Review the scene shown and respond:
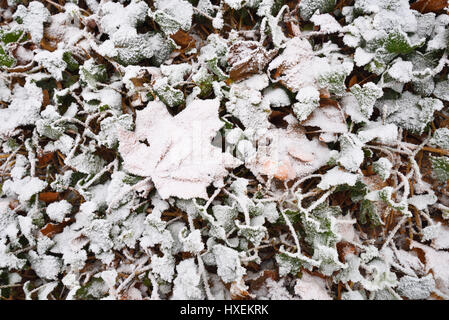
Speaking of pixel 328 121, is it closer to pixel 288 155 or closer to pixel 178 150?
pixel 288 155

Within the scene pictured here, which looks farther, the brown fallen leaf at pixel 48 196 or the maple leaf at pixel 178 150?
the brown fallen leaf at pixel 48 196

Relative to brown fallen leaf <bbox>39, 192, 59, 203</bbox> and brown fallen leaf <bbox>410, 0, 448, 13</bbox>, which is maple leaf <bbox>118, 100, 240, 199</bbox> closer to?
brown fallen leaf <bbox>39, 192, 59, 203</bbox>

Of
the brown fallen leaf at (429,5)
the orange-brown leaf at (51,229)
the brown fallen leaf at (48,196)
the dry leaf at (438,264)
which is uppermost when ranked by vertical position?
the brown fallen leaf at (429,5)

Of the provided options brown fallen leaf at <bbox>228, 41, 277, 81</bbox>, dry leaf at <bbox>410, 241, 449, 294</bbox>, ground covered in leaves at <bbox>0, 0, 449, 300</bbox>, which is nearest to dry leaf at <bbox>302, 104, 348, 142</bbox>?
ground covered in leaves at <bbox>0, 0, 449, 300</bbox>

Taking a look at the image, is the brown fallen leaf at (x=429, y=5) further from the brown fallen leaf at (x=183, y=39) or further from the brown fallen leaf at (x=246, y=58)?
the brown fallen leaf at (x=183, y=39)

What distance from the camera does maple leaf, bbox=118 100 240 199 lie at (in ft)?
3.39

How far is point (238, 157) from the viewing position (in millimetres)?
1058

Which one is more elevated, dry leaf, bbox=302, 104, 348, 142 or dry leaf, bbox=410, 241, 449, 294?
dry leaf, bbox=302, 104, 348, 142

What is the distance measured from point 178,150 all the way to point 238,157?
0.20 meters

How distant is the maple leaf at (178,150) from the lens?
1.03 m

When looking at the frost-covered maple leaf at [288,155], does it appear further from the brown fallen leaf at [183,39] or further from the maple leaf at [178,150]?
the brown fallen leaf at [183,39]

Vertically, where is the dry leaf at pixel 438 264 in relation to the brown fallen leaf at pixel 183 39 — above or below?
below

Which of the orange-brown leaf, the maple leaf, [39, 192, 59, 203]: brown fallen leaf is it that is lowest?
the orange-brown leaf

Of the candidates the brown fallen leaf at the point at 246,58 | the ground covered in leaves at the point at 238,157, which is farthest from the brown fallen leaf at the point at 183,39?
the brown fallen leaf at the point at 246,58
